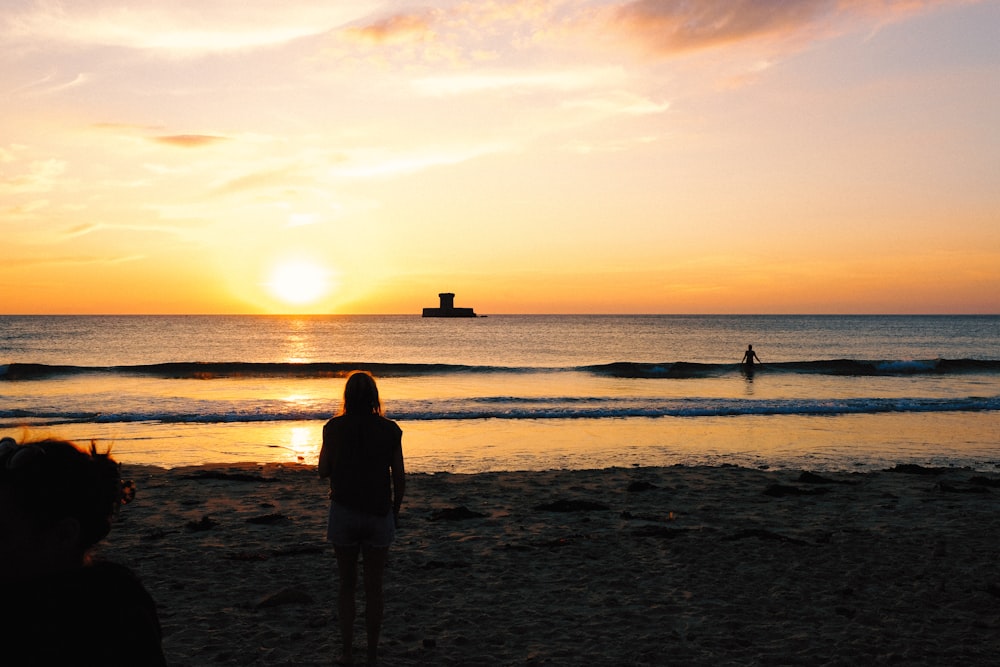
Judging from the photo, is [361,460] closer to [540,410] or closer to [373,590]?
[373,590]

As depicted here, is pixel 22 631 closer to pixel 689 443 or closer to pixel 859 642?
pixel 859 642

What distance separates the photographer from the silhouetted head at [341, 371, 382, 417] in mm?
5582

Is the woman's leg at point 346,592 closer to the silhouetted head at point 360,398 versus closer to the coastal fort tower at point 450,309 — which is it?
the silhouetted head at point 360,398

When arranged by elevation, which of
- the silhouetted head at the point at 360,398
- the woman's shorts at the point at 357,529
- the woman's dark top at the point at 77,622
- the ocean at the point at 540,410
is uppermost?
the silhouetted head at the point at 360,398

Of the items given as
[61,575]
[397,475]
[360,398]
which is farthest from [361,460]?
[61,575]

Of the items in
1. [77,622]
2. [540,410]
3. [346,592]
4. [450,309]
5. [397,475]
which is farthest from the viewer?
[450,309]

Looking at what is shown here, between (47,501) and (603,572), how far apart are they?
6.96m

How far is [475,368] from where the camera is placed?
47500 mm

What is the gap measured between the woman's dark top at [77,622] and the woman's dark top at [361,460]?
11.8 feet

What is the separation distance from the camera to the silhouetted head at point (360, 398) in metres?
5.58

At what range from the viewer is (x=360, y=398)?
5.58 meters

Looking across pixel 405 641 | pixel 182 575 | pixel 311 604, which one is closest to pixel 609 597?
pixel 405 641

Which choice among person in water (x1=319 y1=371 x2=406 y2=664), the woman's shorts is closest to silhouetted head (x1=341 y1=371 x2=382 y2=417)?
person in water (x1=319 y1=371 x2=406 y2=664)

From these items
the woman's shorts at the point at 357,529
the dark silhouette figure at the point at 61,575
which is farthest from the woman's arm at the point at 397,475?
the dark silhouette figure at the point at 61,575
